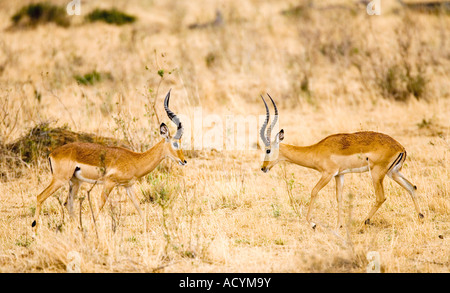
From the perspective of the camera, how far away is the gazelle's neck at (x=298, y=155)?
7.17 metres

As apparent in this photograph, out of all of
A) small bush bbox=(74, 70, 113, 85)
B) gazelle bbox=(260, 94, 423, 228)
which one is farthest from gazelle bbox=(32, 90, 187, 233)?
small bush bbox=(74, 70, 113, 85)

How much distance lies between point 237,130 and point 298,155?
415 cm

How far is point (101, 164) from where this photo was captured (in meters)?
6.29

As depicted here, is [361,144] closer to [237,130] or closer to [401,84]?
[237,130]

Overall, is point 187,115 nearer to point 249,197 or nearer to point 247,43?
point 249,197

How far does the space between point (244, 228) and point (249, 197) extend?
107 centimetres

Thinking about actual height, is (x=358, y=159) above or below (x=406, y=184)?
above

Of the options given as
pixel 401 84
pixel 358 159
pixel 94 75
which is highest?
pixel 94 75

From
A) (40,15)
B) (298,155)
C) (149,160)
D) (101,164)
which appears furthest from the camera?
(40,15)

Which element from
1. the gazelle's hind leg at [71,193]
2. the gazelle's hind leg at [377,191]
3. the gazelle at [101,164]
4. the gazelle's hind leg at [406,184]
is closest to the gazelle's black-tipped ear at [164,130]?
the gazelle at [101,164]

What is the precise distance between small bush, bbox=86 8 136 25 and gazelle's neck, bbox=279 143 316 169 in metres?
16.2

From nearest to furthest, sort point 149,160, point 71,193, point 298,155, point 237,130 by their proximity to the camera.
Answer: point 149,160 → point 71,193 → point 298,155 → point 237,130

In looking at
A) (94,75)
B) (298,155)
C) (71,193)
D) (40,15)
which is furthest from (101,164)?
(40,15)

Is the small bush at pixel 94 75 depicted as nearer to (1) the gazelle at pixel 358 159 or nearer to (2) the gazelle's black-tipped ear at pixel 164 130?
(2) the gazelle's black-tipped ear at pixel 164 130
